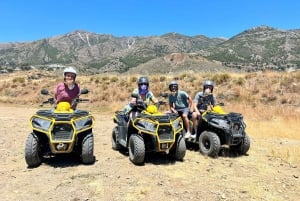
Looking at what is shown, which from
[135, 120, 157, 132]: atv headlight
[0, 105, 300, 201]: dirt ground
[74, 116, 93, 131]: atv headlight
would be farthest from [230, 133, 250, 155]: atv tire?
[74, 116, 93, 131]: atv headlight

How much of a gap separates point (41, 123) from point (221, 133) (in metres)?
4.32

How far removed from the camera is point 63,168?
7938 millimetres

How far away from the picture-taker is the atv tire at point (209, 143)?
9172mm

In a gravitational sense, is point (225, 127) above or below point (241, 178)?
above

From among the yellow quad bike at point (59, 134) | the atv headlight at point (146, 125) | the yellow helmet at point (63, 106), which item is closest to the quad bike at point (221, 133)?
the atv headlight at point (146, 125)

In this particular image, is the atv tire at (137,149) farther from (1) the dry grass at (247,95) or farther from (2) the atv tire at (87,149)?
(1) the dry grass at (247,95)

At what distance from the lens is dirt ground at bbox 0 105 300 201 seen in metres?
6.34

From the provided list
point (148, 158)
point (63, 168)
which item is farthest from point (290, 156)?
point (63, 168)

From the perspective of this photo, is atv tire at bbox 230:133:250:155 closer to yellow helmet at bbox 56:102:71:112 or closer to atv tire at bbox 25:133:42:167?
yellow helmet at bbox 56:102:71:112

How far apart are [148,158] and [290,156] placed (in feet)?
11.2

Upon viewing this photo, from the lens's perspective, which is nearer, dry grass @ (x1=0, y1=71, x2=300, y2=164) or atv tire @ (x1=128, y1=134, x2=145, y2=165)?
atv tire @ (x1=128, y1=134, x2=145, y2=165)

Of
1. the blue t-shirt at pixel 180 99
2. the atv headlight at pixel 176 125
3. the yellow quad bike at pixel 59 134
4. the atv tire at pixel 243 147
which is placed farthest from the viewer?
the blue t-shirt at pixel 180 99

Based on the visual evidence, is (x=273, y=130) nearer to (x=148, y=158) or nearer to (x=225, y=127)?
(x=225, y=127)

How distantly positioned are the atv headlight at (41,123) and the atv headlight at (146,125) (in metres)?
1.89
